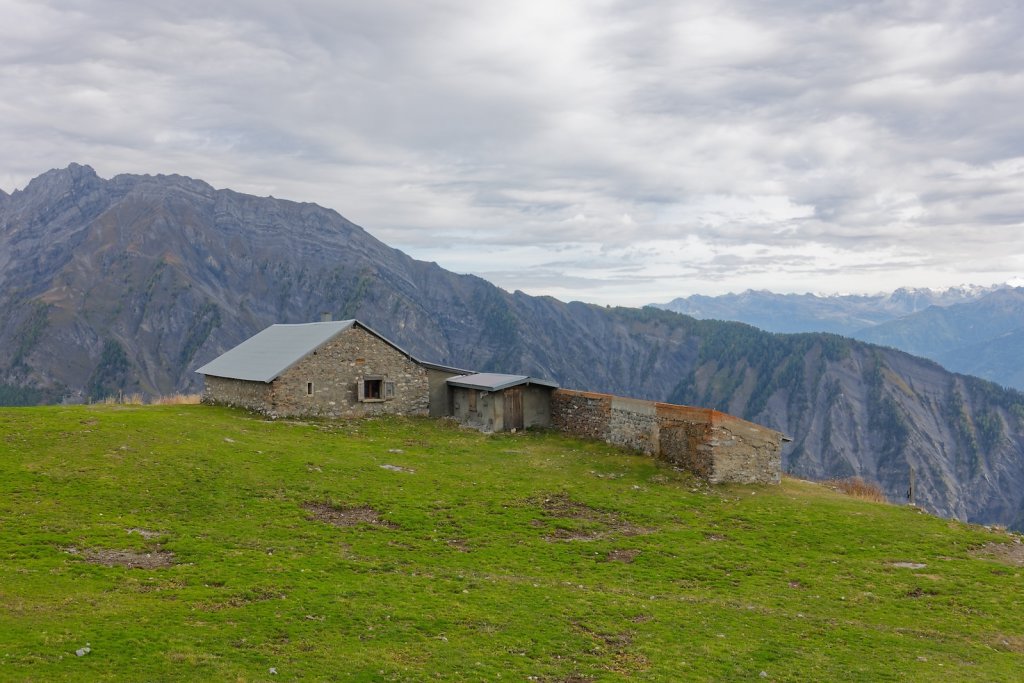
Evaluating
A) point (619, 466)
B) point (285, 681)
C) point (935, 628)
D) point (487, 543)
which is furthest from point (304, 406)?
point (935, 628)

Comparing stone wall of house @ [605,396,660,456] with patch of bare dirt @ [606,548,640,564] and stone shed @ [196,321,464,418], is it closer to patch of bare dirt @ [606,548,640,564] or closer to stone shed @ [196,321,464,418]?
stone shed @ [196,321,464,418]

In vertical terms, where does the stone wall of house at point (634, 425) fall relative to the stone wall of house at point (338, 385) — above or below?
below

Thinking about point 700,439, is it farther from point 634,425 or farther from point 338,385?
point 338,385

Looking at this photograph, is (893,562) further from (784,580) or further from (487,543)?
(487,543)

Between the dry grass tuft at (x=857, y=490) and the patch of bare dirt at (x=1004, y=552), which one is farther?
the dry grass tuft at (x=857, y=490)

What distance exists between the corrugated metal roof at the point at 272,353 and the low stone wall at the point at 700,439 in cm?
1878

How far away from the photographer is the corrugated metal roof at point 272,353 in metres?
45.0

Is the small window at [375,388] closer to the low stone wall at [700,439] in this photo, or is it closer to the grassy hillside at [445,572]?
the grassy hillside at [445,572]

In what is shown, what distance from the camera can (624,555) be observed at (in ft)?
81.7

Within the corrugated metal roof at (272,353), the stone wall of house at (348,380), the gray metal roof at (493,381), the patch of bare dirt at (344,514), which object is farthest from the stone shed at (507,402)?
the patch of bare dirt at (344,514)

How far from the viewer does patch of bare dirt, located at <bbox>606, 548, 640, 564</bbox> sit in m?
24.4

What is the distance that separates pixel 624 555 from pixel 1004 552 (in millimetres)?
14838

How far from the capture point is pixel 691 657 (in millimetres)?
17188

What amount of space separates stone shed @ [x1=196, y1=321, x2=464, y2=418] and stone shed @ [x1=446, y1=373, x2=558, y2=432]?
143 inches
